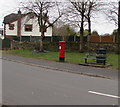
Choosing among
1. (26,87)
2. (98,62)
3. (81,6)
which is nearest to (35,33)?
(81,6)

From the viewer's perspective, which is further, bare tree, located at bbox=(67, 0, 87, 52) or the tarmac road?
bare tree, located at bbox=(67, 0, 87, 52)

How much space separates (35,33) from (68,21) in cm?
2546

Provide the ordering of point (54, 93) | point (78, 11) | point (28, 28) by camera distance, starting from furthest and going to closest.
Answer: point (28, 28) → point (78, 11) → point (54, 93)

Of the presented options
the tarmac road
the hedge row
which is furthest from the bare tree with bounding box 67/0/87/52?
the tarmac road

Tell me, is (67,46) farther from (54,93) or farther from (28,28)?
(28,28)

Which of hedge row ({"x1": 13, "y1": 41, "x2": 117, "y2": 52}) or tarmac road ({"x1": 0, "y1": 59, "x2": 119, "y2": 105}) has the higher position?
hedge row ({"x1": 13, "y1": 41, "x2": 117, "y2": 52})

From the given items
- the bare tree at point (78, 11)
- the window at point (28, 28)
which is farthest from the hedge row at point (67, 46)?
the window at point (28, 28)

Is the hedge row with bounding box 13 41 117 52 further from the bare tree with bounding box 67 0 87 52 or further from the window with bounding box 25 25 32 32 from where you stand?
the window with bounding box 25 25 32 32

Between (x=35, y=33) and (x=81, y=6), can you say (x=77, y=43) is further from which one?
(x=35, y=33)

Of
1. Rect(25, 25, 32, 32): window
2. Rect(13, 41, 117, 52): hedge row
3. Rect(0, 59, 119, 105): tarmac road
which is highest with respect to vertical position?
Rect(25, 25, 32, 32): window

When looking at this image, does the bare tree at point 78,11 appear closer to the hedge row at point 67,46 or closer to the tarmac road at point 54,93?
the hedge row at point 67,46

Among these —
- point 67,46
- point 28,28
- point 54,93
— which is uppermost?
point 28,28

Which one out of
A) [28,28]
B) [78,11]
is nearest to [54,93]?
[78,11]

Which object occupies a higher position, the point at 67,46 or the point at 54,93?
the point at 67,46
